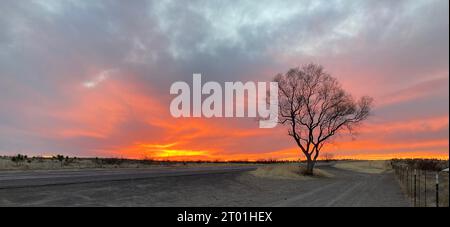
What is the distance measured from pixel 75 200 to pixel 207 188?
10873mm

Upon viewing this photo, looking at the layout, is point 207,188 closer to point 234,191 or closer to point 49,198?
point 234,191

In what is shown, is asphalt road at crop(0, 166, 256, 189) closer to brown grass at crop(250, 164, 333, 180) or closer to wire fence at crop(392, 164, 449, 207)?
brown grass at crop(250, 164, 333, 180)

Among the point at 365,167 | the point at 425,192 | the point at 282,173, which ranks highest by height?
the point at 425,192

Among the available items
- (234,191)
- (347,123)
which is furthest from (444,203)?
(347,123)

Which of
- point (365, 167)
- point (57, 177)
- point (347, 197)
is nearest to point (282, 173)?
point (347, 197)

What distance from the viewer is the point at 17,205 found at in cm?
1908

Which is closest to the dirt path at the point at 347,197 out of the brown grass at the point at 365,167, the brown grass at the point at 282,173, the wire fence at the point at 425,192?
the wire fence at the point at 425,192

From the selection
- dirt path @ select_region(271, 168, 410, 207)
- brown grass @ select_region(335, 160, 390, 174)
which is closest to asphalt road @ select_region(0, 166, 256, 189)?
dirt path @ select_region(271, 168, 410, 207)

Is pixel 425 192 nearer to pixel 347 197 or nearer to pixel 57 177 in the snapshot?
pixel 347 197

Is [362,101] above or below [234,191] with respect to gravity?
above
